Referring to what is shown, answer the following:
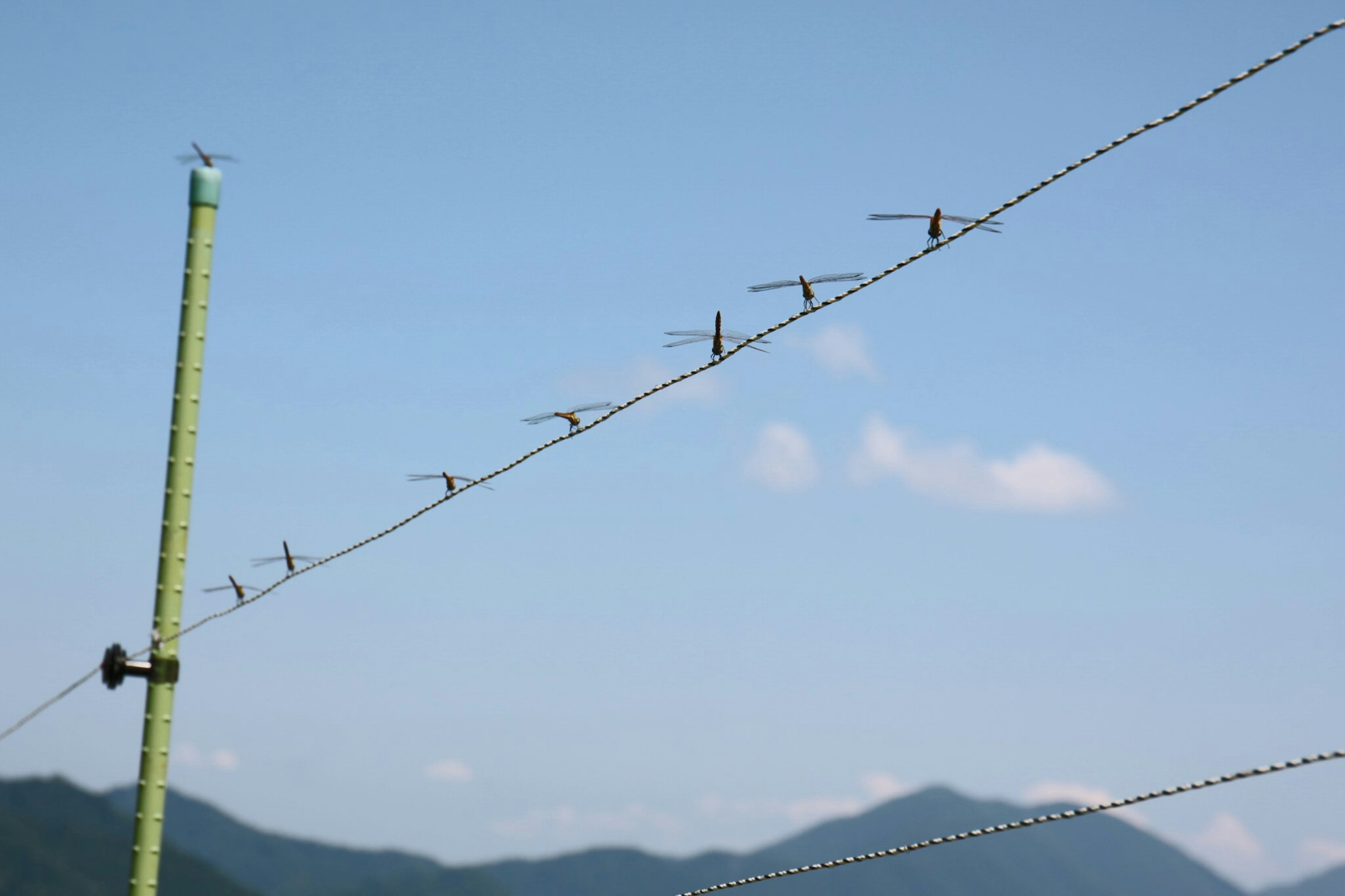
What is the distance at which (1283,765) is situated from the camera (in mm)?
10430

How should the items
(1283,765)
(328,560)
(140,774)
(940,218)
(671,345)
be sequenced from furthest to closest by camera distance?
(328,560), (140,774), (671,345), (940,218), (1283,765)

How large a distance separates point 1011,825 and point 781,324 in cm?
549

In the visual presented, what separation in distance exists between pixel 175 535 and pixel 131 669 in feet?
5.58

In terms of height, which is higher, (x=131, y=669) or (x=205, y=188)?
(x=205, y=188)

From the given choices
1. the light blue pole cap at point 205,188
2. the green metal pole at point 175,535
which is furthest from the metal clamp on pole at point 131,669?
the light blue pole cap at point 205,188

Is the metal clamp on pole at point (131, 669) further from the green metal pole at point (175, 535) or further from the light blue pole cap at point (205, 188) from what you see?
the light blue pole cap at point (205, 188)

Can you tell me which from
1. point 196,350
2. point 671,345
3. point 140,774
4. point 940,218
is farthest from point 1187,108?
point 140,774

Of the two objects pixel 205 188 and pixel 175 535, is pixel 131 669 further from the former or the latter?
pixel 205 188

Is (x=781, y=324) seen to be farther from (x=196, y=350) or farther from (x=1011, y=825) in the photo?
(x=196, y=350)

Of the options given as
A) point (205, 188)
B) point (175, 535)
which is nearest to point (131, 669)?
point (175, 535)

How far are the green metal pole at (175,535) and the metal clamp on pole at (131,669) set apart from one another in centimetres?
1

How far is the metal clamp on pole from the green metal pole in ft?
0.04

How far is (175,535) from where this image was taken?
53.0 ft

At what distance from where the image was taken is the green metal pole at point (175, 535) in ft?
50.3
